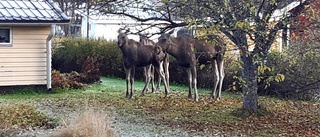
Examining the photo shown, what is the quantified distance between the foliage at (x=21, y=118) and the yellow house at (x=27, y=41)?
581 centimetres

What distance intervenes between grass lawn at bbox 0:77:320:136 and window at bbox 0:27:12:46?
1.57m

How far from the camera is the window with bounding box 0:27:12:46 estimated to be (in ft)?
54.1

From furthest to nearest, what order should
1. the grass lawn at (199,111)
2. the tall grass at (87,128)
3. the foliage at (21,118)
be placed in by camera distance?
the grass lawn at (199,111), the foliage at (21,118), the tall grass at (87,128)

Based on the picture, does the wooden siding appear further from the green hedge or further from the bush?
the bush

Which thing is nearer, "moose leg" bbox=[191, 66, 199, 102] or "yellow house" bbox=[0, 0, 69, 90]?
"moose leg" bbox=[191, 66, 199, 102]

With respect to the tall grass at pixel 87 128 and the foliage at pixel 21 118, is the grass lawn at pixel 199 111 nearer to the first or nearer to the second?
the foliage at pixel 21 118

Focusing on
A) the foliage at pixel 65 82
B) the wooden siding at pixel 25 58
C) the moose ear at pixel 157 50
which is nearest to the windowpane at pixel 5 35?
the wooden siding at pixel 25 58

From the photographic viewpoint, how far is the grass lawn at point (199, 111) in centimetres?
1083

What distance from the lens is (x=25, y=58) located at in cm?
1686

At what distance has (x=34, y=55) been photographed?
1697 cm

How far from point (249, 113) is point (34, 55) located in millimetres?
7836

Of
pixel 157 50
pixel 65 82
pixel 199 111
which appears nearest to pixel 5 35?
pixel 65 82

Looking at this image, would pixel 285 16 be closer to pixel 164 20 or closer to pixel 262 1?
pixel 262 1

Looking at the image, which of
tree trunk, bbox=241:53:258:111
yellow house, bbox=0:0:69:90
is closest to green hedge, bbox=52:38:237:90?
yellow house, bbox=0:0:69:90
